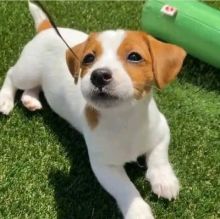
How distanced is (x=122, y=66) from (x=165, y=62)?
0.28 metres

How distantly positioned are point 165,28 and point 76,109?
1.33m

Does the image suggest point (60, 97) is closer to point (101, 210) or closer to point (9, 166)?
point (9, 166)

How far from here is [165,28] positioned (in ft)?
17.1

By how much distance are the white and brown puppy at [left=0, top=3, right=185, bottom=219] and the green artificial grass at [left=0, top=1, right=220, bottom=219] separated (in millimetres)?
149

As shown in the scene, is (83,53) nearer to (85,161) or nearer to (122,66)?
(122,66)

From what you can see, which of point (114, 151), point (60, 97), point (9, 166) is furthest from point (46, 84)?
point (114, 151)

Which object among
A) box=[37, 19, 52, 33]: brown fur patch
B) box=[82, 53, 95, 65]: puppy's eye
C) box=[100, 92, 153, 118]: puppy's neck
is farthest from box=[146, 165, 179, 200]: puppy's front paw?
box=[37, 19, 52, 33]: brown fur patch

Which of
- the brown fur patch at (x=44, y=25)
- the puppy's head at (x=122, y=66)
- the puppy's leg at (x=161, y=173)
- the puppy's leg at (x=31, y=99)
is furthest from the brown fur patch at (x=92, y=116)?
the brown fur patch at (x=44, y=25)

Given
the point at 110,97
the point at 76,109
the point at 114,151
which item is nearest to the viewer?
the point at 110,97

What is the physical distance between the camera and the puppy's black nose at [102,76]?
3.35 meters

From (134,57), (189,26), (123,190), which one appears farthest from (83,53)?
(189,26)

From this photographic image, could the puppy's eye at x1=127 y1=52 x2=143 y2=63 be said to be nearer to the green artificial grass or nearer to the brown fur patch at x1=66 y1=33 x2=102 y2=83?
the brown fur patch at x1=66 y1=33 x2=102 y2=83

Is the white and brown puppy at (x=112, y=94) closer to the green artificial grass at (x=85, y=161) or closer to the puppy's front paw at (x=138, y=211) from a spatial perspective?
the puppy's front paw at (x=138, y=211)

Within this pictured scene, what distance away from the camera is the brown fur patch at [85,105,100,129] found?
12.7 feet
